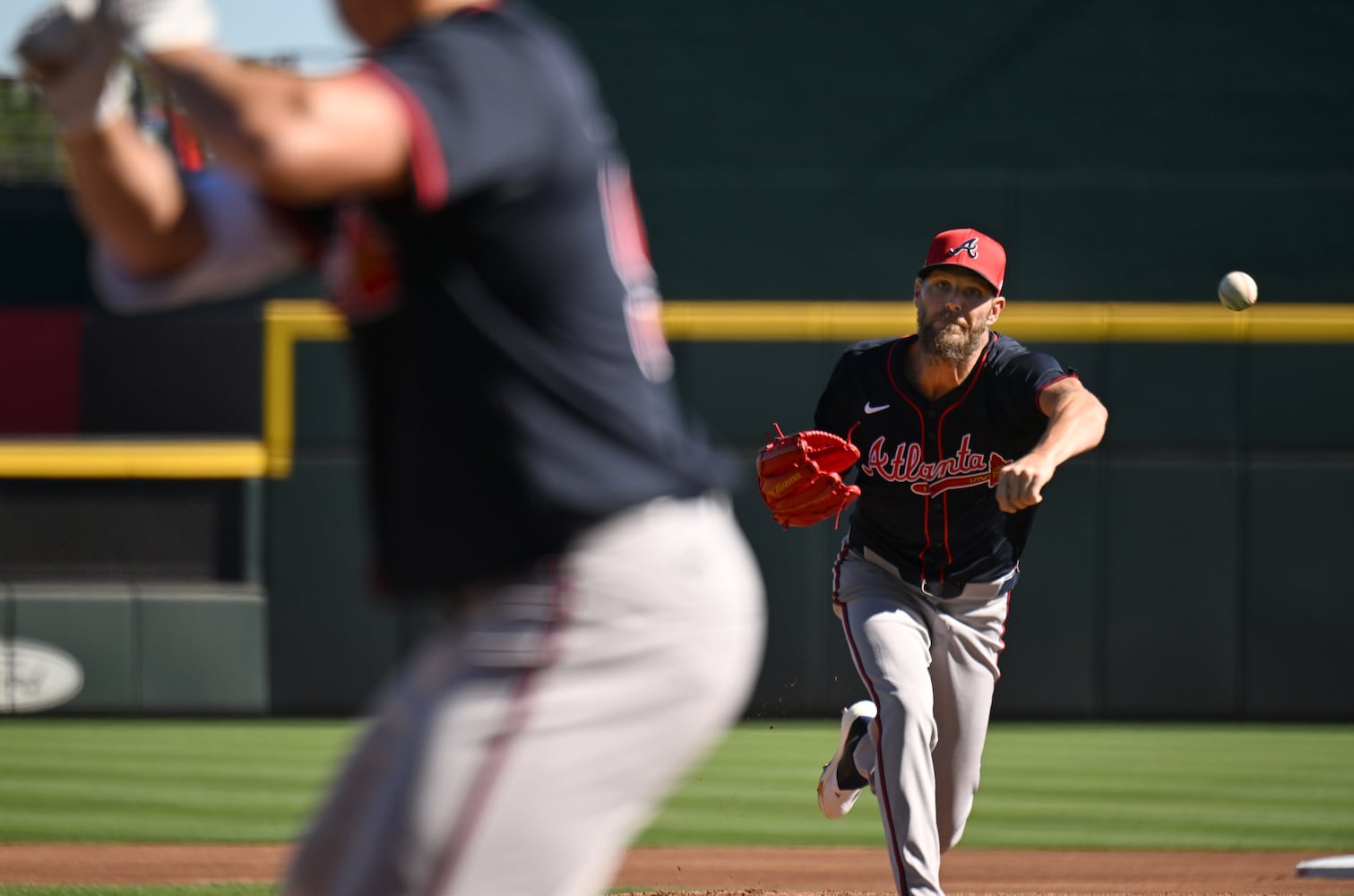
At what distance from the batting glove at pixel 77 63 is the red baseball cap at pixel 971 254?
2.92 meters

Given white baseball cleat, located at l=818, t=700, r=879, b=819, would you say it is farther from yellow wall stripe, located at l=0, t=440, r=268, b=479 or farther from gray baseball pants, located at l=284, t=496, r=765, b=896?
yellow wall stripe, located at l=0, t=440, r=268, b=479

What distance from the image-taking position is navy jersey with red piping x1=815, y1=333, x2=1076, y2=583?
13.9 ft

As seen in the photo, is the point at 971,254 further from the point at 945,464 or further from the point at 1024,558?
the point at 1024,558

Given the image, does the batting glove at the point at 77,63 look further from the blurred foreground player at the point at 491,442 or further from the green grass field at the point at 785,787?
the green grass field at the point at 785,787

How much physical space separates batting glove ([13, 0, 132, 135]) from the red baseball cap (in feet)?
9.57

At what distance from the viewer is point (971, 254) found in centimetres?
424

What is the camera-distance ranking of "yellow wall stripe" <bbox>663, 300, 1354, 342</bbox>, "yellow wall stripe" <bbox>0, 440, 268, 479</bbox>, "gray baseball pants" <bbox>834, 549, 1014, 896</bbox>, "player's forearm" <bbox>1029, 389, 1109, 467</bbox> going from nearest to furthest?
"player's forearm" <bbox>1029, 389, 1109, 467</bbox> → "gray baseball pants" <bbox>834, 549, 1014, 896</bbox> → "yellow wall stripe" <bbox>0, 440, 268, 479</bbox> → "yellow wall stripe" <bbox>663, 300, 1354, 342</bbox>

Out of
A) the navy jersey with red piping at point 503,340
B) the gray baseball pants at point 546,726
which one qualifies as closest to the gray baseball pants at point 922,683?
the gray baseball pants at point 546,726

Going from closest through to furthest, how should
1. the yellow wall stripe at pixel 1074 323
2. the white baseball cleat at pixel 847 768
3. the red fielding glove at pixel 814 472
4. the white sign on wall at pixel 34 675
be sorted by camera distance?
the red fielding glove at pixel 814 472
the white baseball cleat at pixel 847 768
the white sign on wall at pixel 34 675
the yellow wall stripe at pixel 1074 323

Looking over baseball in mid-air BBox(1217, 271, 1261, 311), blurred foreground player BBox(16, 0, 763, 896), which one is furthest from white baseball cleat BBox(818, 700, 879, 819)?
blurred foreground player BBox(16, 0, 763, 896)

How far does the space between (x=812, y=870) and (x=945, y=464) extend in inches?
82.6

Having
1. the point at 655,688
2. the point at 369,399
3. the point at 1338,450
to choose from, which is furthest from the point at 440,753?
the point at 1338,450

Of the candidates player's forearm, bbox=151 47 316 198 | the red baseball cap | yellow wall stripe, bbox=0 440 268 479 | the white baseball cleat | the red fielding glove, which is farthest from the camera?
yellow wall stripe, bbox=0 440 268 479

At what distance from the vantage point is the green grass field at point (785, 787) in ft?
22.2
